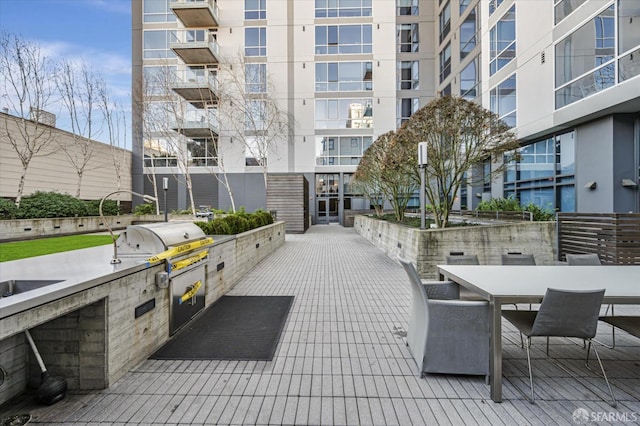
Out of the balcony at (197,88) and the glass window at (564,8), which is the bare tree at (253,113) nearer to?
the balcony at (197,88)

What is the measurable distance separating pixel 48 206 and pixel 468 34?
23054 millimetres

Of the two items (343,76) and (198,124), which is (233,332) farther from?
(343,76)

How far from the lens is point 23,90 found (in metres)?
12.7

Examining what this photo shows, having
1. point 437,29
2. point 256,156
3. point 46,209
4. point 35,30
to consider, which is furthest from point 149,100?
point 437,29

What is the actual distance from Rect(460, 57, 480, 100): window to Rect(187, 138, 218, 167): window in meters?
16.8

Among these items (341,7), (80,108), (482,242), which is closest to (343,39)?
(341,7)

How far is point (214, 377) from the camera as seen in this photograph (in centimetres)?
272

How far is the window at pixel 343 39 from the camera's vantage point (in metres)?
21.2

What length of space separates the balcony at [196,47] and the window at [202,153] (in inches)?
219

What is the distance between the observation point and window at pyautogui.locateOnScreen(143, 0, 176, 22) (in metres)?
21.4

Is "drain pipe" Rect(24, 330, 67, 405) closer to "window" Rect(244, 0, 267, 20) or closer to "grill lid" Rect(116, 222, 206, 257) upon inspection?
"grill lid" Rect(116, 222, 206, 257)

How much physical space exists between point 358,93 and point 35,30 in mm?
17542

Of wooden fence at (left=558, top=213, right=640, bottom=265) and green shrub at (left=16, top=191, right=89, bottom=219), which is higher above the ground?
green shrub at (left=16, top=191, right=89, bottom=219)

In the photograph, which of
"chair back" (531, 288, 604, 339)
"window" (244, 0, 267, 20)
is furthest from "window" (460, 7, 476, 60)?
"chair back" (531, 288, 604, 339)
